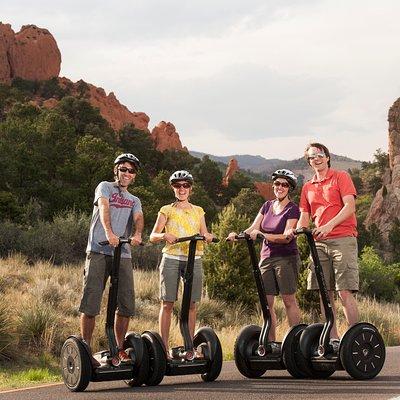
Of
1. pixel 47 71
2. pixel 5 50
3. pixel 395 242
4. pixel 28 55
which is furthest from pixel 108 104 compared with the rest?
pixel 395 242

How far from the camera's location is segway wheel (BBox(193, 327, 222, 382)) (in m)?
8.59

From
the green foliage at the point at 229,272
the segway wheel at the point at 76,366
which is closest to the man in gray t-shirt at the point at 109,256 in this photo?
the segway wheel at the point at 76,366

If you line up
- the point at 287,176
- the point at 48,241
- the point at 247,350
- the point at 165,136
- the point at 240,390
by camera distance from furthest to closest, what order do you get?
the point at 165,136
the point at 48,241
the point at 287,176
the point at 247,350
the point at 240,390

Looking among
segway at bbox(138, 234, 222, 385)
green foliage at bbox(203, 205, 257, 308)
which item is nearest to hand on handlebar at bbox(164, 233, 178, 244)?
segway at bbox(138, 234, 222, 385)

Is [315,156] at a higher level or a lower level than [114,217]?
higher

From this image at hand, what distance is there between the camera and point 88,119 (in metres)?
83.2

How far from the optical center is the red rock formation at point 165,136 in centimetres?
11818

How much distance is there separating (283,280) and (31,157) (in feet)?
131

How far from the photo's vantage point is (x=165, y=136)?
4776 inches

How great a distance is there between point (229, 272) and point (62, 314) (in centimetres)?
890

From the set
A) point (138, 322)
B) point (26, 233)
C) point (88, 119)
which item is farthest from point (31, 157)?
point (88, 119)

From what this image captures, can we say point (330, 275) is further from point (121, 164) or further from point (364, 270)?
point (364, 270)

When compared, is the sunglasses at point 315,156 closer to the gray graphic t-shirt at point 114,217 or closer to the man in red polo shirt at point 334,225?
the man in red polo shirt at point 334,225

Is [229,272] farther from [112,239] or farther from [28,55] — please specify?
[28,55]
